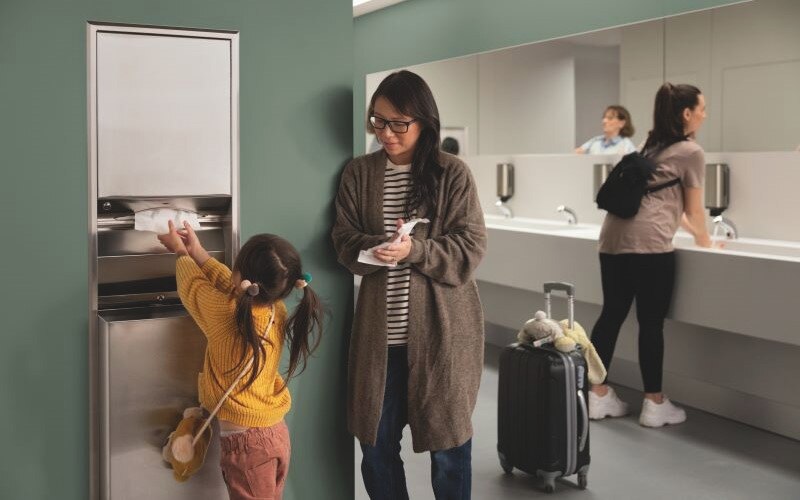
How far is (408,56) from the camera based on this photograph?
21.1ft

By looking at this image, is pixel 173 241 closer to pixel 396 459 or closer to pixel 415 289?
pixel 415 289

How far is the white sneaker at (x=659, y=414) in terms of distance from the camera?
391 cm

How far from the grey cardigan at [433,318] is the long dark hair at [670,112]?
68.6 inches

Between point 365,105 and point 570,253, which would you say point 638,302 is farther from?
point 365,105

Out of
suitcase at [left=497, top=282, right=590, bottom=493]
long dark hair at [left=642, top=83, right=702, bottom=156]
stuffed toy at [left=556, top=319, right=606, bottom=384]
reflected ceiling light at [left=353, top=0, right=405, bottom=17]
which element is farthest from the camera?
reflected ceiling light at [left=353, top=0, right=405, bottom=17]

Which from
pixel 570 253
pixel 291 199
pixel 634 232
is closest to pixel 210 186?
pixel 291 199

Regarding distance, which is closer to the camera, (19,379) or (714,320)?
(19,379)

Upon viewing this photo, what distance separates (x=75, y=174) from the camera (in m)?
2.14

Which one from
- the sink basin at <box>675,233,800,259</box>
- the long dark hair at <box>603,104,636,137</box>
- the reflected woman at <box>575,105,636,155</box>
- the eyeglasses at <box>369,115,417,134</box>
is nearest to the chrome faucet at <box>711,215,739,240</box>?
the sink basin at <box>675,233,800,259</box>

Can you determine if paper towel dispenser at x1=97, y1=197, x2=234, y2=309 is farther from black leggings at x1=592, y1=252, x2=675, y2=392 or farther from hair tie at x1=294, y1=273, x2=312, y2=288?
black leggings at x1=592, y1=252, x2=675, y2=392

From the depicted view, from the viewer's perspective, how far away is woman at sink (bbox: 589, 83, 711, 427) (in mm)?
3727

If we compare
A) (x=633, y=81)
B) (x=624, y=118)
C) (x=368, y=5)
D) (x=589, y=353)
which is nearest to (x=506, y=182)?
(x=624, y=118)

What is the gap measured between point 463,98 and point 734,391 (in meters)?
2.88

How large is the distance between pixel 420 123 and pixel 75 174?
82 centimetres
